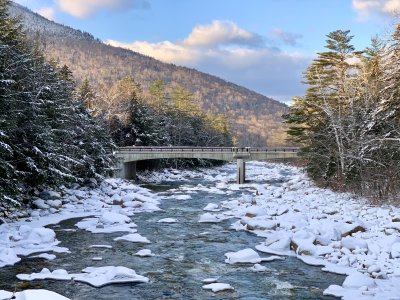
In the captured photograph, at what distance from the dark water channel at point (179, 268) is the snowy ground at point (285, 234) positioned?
0.41m

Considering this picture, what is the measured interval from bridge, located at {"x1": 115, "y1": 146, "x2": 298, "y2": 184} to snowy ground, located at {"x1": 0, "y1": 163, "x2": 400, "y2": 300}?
71.7 feet

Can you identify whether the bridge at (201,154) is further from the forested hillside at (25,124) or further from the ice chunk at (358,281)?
the ice chunk at (358,281)

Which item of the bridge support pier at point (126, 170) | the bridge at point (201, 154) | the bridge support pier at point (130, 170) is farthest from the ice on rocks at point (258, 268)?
the bridge support pier at point (130, 170)

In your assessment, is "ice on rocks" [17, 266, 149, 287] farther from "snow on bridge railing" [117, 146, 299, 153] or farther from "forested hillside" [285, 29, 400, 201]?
"snow on bridge railing" [117, 146, 299, 153]

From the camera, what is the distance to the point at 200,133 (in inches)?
3312

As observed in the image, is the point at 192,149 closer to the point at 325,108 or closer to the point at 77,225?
the point at 325,108

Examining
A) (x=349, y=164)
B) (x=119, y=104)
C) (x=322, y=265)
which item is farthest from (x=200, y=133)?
(x=322, y=265)

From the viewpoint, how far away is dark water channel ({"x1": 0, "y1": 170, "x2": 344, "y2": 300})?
1127cm

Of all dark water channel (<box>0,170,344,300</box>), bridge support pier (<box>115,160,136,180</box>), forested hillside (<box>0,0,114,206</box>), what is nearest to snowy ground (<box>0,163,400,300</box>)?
dark water channel (<box>0,170,344,300</box>)

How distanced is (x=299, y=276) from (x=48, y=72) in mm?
22957

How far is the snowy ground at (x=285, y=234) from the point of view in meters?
12.0

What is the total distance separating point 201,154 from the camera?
53.0 m

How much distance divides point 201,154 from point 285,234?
116 ft

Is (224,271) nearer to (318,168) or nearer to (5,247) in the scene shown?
(5,247)
